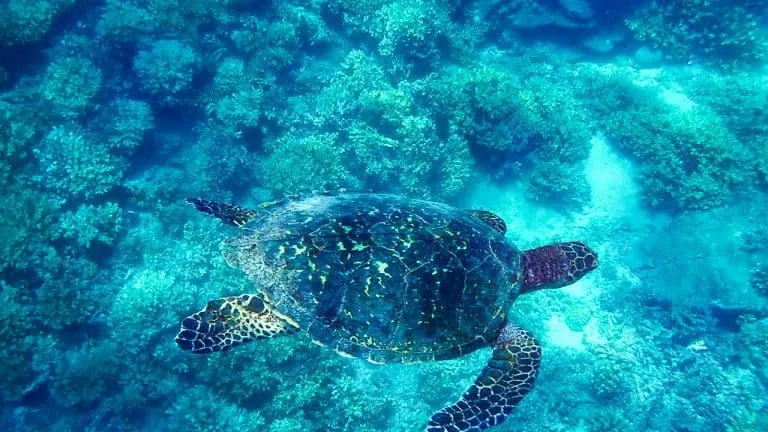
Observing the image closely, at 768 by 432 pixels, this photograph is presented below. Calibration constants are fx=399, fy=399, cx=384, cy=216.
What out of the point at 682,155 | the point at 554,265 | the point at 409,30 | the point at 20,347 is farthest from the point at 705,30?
the point at 20,347

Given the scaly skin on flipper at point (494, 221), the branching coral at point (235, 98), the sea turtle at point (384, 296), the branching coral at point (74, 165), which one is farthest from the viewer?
the branching coral at point (235, 98)

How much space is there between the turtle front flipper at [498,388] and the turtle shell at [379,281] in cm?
30

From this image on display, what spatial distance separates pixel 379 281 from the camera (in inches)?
141

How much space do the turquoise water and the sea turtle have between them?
5.60 feet

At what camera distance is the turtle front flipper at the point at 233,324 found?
143 inches

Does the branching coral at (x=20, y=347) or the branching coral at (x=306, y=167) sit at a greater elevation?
the branching coral at (x=306, y=167)

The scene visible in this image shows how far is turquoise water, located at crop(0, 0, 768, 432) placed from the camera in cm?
612

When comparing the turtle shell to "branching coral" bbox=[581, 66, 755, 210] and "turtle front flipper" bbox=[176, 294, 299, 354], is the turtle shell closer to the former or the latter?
"turtle front flipper" bbox=[176, 294, 299, 354]

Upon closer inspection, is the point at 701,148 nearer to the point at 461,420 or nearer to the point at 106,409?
the point at 461,420

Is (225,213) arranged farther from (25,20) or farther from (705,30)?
(705,30)

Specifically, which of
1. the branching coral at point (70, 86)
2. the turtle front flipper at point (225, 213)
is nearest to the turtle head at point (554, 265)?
the turtle front flipper at point (225, 213)

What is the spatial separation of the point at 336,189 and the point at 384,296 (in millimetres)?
1953

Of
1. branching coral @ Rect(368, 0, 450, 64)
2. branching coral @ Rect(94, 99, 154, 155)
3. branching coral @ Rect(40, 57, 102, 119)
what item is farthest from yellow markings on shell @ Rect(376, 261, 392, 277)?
branching coral @ Rect(368, 0, 450, 64)

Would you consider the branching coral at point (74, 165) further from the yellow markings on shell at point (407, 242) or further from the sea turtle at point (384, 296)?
the yellow markings on shell at point (407, 242)
